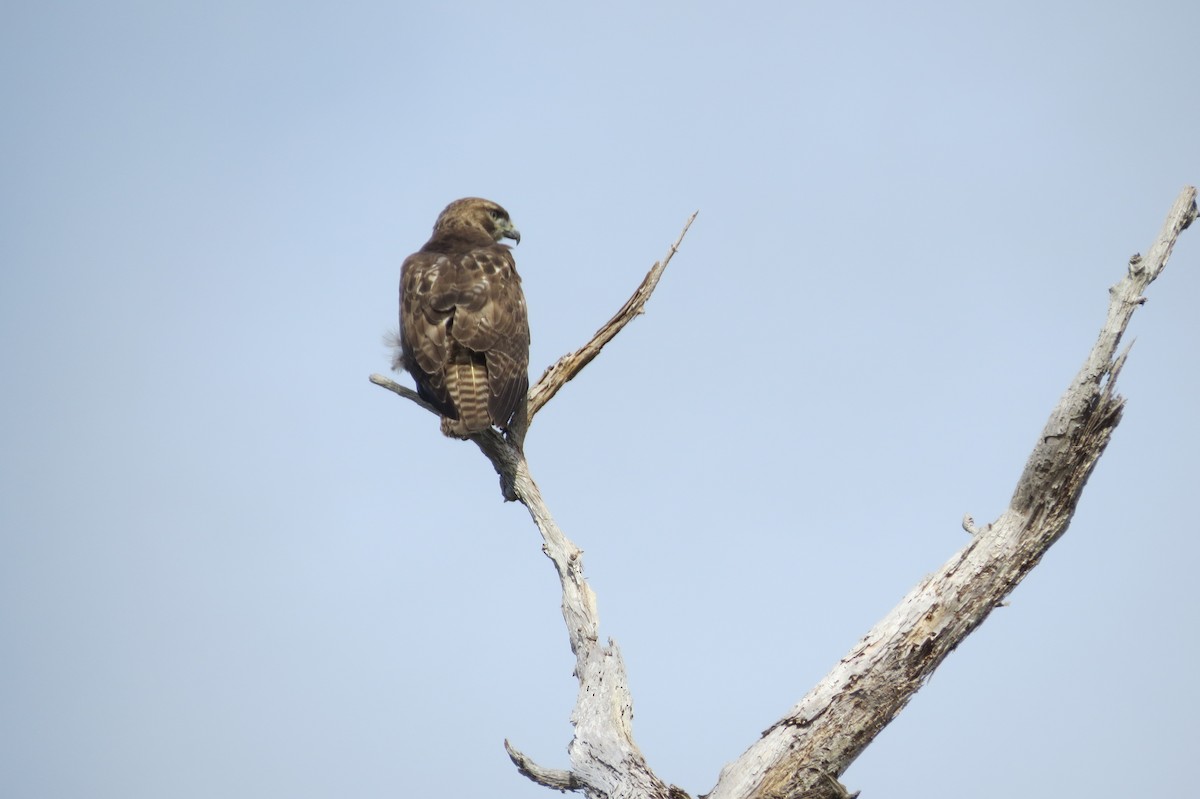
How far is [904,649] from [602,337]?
130 inches

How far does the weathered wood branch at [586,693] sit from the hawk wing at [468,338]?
0.27 meters

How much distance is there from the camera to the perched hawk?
351 inches

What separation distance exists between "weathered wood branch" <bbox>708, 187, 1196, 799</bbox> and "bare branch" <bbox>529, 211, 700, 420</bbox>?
3.07 meters

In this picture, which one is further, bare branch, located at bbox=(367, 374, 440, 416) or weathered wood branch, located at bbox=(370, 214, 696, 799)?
bare branch, located at bbox=(367, 374, 440, 416)

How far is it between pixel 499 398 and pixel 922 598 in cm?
330

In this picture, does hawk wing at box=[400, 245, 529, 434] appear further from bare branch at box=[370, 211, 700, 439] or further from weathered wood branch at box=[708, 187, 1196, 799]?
weathered wood branch at box=[708, 187, 1196, 799]

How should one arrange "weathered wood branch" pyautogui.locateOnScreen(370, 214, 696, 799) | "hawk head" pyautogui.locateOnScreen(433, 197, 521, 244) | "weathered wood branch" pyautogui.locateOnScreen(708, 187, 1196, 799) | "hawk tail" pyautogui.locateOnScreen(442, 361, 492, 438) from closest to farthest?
"weathered wood branch" pyautogui.locateOnScreen(708, 187, 1196, 799), "weathered wood branch" pyautogui.locateOnScreen(370, 214, 696, 799), "hawk tail" pyautogui.locateOnScreen(442, 361, 492, 438), "hawk head" pyautogui.locateOnScreen(433, 197, 521, 244)

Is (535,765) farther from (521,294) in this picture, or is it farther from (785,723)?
(521,294)

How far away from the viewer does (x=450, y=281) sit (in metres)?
9.62

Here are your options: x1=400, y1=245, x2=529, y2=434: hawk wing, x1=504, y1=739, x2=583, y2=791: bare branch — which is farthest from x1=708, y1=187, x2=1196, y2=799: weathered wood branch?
x1=400, y1=245, x2=529, y2=434: hawk wing

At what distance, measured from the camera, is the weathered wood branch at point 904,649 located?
724 cm

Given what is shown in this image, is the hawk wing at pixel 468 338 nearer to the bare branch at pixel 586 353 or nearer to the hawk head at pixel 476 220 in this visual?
the bare branch at pixel 586 353

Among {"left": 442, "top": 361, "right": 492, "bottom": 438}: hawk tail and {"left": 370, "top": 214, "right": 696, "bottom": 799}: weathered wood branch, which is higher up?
{"left": 442, "top": 361, "right": 492, "bottom": 438}: hawk tail

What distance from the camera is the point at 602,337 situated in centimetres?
918
